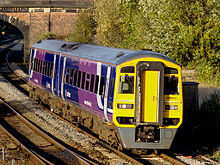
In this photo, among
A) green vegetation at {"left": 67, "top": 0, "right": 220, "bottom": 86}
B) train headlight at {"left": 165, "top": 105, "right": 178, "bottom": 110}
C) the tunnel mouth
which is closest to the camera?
train headlight at {"left": 165, "top": 105, "right": 178, "bottom": 110}

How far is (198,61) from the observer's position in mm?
26016

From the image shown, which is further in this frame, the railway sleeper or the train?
the railway sleeper

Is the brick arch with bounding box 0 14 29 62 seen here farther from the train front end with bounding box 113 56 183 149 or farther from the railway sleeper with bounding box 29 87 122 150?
the train front end with bounding box 113 56 183 149

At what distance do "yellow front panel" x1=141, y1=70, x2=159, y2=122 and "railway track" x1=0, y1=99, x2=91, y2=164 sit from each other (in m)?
2.24

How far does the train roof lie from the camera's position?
13.4 m

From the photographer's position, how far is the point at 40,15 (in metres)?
48.2

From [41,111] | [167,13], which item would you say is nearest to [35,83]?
[41,111]

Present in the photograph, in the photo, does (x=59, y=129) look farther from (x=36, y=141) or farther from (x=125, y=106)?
(x=125, y=106)

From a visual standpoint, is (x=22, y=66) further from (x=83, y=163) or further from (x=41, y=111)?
(x=83, y=163)

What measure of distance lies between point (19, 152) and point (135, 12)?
24278 mm

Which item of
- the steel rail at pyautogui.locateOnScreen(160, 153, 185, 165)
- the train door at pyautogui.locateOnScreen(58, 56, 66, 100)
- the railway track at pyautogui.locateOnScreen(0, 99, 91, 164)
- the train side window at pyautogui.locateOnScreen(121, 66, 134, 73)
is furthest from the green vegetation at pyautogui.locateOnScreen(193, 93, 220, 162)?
the train door at pyautogui.locateOnScreen(58, 56, 66, 100)

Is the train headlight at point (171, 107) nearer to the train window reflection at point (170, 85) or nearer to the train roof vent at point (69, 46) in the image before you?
the train window reflection at point (170, 85)

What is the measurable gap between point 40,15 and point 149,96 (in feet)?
121

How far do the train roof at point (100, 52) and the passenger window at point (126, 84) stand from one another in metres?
0.52
